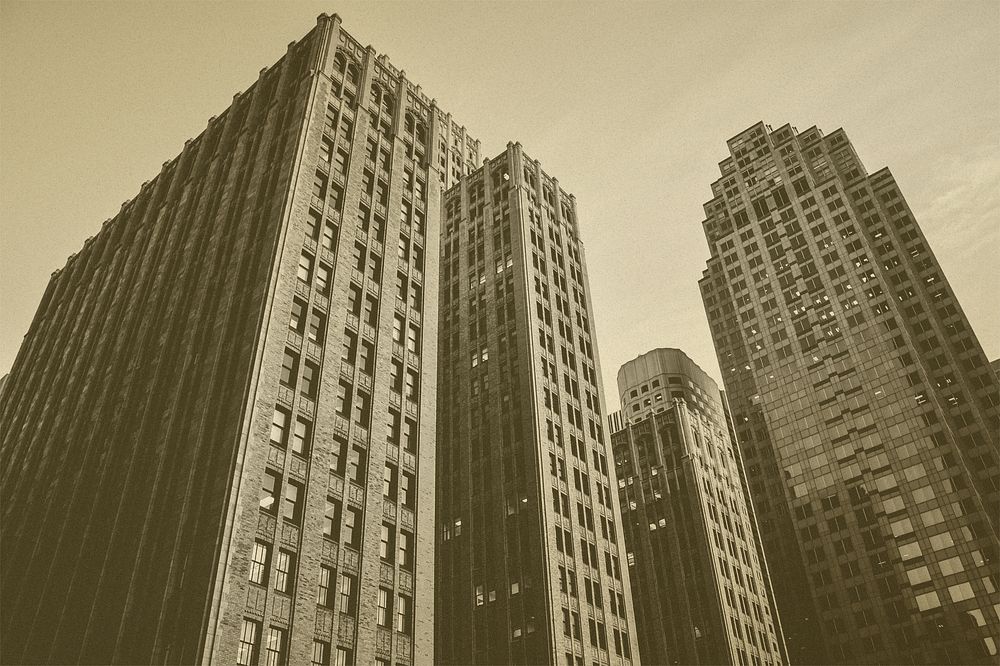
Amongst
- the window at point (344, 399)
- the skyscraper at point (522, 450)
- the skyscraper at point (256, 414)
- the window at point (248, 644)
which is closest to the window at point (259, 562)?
the skyscraper at point (256, 414)

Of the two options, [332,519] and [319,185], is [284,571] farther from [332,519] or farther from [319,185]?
[319,185]

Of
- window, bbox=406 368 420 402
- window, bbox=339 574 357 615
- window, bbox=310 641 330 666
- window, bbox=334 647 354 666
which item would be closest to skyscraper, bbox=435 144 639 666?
window, bbox=406 368 420 402

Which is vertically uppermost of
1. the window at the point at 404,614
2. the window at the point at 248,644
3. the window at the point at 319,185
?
the window at the point at 319,185

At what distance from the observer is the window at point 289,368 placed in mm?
53906

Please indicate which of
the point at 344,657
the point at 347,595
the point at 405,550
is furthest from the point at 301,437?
the point at 344,657

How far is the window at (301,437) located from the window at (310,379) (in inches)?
89.2

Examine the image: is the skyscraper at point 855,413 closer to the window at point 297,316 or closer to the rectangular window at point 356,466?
the rectangular window at point 356,466

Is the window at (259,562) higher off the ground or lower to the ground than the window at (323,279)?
lower

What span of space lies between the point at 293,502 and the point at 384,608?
922cm

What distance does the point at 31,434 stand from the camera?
72.2m

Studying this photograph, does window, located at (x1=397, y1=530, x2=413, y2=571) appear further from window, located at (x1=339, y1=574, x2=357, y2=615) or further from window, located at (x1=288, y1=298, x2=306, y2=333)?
window, located at (x1=288, y1=298, x2=306, y2=333)

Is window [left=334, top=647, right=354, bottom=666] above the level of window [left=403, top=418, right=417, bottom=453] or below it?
below

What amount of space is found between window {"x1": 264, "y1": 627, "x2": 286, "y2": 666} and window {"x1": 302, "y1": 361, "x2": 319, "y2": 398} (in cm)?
1608

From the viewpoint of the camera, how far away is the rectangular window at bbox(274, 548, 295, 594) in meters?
45.7
